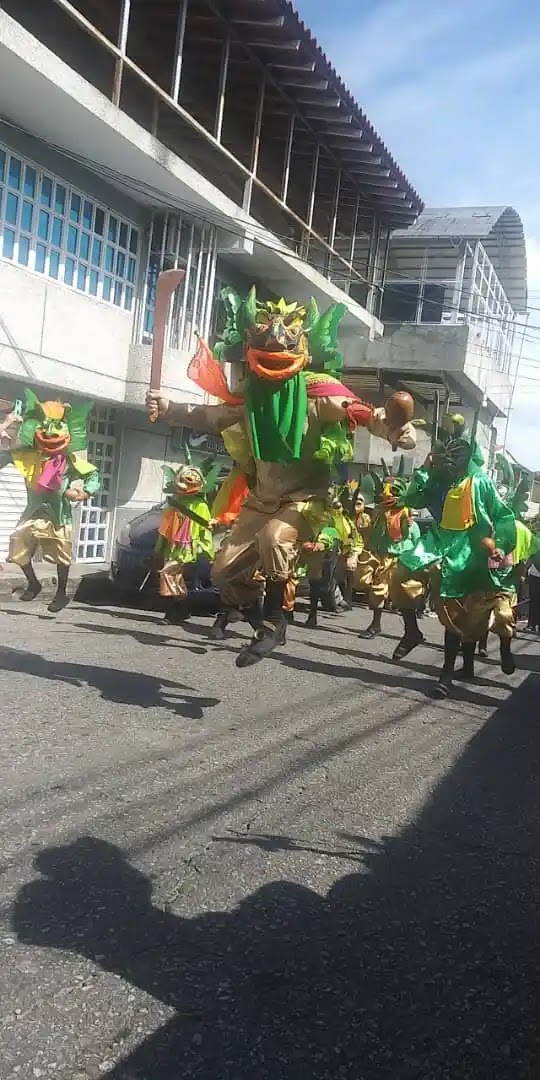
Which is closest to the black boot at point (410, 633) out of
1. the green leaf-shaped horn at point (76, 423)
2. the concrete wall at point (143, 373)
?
the green leaf-shaped horn at point (76, 423)

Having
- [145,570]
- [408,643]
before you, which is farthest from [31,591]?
[408,643]

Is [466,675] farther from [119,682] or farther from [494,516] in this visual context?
[119,682]

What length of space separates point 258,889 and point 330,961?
1.61 feet

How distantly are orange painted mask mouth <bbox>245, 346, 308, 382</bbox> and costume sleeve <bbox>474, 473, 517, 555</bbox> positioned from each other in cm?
244

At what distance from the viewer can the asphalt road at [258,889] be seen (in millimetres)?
2221

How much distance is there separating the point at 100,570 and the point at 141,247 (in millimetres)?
5106

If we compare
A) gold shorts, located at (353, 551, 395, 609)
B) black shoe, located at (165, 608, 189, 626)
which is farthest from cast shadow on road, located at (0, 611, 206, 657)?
gold shorts, located at (353, 551, 395, 609)

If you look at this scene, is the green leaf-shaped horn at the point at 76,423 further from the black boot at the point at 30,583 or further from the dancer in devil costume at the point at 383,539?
the dancer in devil costume at the point at 383,539

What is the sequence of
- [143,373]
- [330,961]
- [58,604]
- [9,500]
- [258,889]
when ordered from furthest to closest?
[143,373]
[9,500]
[58,604]
[258,889]
[330,961]

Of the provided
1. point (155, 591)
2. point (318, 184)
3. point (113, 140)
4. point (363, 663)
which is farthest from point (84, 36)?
point (363, 663)

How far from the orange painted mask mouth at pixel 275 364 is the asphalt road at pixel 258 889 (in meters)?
2.06

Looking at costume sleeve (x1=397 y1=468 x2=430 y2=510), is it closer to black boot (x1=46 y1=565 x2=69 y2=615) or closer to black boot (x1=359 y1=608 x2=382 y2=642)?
black boot (x1=359 y1=608 x2=382 y2=642)

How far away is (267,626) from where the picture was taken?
534cm

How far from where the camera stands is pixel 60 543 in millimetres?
8570
